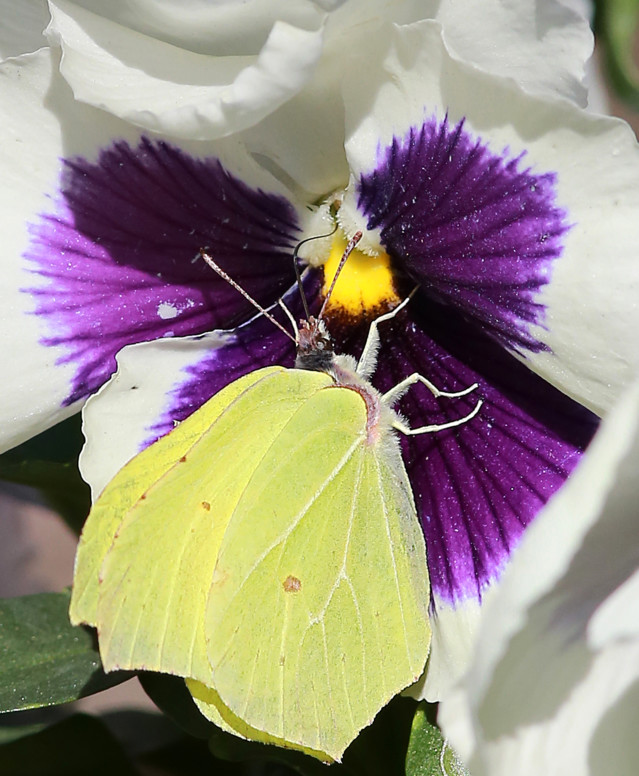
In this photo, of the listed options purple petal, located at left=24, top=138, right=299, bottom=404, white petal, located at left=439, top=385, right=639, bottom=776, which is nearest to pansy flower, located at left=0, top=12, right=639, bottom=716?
purple petal, located at left=24, top=138, right=299, bottom=404

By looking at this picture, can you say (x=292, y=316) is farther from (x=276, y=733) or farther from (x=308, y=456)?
(x=276, y=733)

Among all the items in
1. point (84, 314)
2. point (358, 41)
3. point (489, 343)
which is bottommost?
point (84, 314)

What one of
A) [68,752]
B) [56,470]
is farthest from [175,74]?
[68,752]

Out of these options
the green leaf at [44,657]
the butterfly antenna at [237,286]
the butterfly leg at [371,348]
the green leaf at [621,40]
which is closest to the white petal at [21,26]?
the butterfly antenna at [237,286]

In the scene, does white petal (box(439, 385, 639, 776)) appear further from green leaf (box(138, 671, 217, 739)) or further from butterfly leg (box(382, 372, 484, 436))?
green leaf (box(138, 671, 217, 739))

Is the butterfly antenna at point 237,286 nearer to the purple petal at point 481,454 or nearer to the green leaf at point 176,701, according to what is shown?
the purple petal at point 481,454

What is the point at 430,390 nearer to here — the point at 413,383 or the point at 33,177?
the point at 413,383

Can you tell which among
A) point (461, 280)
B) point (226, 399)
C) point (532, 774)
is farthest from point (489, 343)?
point (532, 774)
